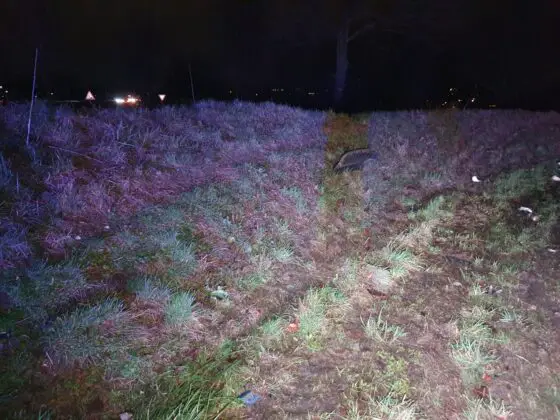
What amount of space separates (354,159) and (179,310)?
4727mm

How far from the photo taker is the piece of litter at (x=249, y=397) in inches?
106

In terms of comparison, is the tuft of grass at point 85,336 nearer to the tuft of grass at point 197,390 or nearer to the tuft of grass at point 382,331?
the tuft of grass at point 197,390

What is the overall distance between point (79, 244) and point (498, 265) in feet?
14.1

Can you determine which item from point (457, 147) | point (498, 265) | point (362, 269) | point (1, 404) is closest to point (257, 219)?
point (362, 269)

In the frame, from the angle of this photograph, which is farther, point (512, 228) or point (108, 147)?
point (108, 147)

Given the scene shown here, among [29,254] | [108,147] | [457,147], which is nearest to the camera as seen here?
[29,254]

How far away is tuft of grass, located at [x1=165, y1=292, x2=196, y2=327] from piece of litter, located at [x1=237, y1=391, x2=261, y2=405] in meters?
0.81

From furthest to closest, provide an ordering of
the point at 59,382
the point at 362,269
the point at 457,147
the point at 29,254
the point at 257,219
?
1. the point at 457,147
2. the point at 257,219
3. the point at 362,269
4. the point at 29,254
5. the point at 59,382

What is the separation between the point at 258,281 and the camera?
390 centimetres

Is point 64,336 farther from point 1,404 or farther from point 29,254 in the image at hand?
point 29,254

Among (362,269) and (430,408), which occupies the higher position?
(362,269)

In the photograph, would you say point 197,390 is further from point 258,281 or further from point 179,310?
point 258,281

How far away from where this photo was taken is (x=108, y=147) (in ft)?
18.0

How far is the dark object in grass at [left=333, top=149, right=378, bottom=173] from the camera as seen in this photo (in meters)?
6.70
